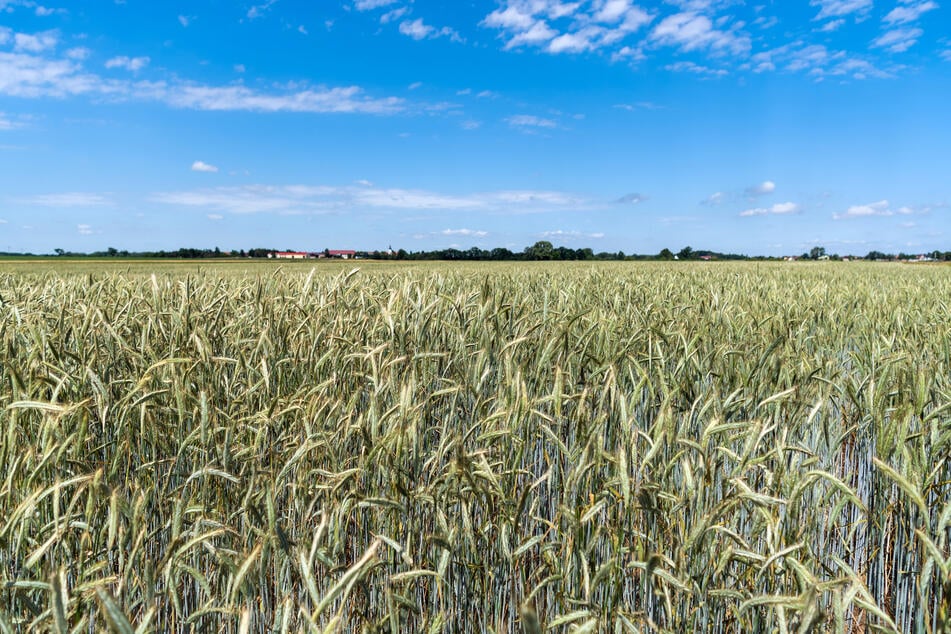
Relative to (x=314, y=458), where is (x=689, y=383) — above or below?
above

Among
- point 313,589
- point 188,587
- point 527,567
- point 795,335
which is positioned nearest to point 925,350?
point 795,335

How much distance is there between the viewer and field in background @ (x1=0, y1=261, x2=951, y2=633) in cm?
118

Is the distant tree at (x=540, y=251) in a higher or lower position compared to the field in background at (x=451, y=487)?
higher

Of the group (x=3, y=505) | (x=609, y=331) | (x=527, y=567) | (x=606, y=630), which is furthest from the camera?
(x=609, y=331)

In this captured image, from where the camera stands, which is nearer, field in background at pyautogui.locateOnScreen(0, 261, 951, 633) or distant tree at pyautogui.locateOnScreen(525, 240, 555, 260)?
field in background at pyautogui.locateOnScreen(0, 261, 951, 633)

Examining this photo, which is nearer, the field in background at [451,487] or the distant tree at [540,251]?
the field in background at [451,487]

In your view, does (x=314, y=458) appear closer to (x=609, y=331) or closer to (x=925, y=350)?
(x=609, y=331)

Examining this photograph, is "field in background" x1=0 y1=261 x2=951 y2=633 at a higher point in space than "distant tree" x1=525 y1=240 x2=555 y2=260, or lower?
lower

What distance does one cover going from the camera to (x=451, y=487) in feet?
5.03

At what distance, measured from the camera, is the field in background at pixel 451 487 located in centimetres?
118

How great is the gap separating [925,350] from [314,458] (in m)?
3.42

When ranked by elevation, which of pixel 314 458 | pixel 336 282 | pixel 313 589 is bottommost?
pixel 314 458

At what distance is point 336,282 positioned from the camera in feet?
10.6

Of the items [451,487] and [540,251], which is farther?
[540,251]
